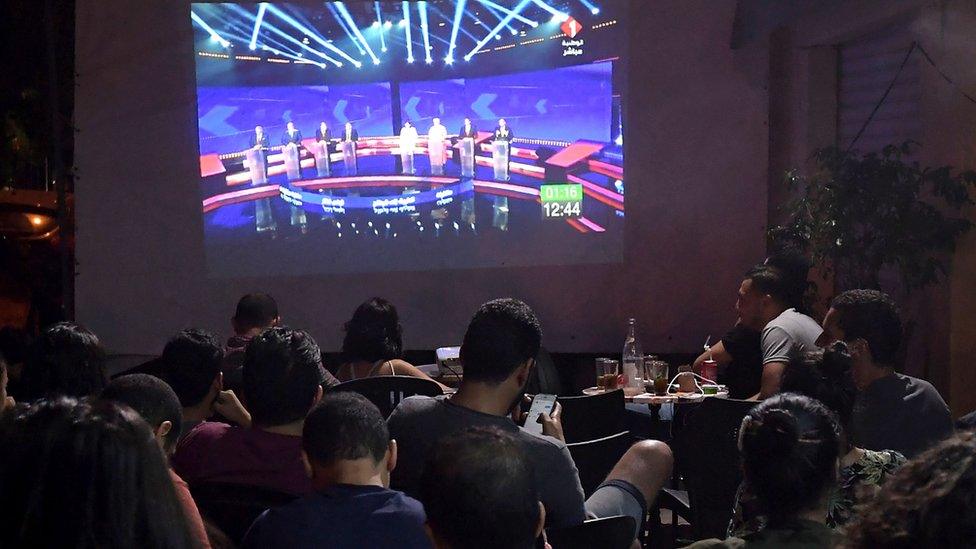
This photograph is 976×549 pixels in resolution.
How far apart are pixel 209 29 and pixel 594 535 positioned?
548 centimetres

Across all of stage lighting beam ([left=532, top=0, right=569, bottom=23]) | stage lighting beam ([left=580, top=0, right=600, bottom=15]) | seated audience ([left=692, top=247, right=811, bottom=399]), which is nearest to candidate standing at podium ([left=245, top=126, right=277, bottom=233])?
stage lighting beam ([left=532, top=0, right=569, bottom=23])

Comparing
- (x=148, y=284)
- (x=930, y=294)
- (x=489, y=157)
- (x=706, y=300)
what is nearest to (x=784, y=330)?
(x=930, y=294)

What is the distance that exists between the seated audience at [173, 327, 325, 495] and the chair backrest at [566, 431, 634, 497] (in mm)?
959

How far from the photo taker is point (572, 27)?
679cm

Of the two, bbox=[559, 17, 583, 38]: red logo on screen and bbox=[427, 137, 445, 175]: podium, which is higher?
bbox=[559, 17, 583, 38]: red logo on screen

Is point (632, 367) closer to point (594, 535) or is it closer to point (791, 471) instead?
point (594, 535)

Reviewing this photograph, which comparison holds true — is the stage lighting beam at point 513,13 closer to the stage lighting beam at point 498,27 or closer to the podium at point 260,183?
the stage lighting beam at point 498,27

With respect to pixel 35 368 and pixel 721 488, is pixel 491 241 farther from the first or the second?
pixel 35 368

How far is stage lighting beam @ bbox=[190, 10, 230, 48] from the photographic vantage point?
22.9 ft

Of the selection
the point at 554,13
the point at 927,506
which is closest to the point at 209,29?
the point at 554,13

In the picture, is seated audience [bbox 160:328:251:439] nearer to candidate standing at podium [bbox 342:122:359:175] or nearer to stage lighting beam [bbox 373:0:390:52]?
candidate standing at podium [bbox 342:122:359:175]

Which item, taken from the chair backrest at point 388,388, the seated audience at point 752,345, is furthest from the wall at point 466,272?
the chair backrest at point 388,388

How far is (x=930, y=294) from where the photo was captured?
5680mm

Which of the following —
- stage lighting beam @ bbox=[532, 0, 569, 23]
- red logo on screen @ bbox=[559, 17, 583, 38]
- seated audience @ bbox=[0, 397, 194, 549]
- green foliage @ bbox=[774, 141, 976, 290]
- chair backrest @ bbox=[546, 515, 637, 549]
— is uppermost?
stage lighting beam @ bbox=[532, 0, 569, 23]
